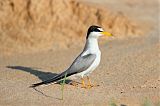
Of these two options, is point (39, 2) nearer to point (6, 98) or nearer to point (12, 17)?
point (12, 17)

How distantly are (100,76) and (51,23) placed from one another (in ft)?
13.4

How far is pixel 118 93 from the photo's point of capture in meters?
8.99

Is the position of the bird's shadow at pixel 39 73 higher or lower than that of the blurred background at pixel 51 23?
lower

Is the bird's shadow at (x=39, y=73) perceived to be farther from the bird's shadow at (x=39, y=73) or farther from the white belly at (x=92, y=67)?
the white belly at (x=92, y=67)

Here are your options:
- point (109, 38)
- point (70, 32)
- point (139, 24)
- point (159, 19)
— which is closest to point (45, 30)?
point (70, 32)

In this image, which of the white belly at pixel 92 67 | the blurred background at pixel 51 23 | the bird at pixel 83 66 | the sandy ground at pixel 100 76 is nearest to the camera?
the sandy ground at pixel 100 76

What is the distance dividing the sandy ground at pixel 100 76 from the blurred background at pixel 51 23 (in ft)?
1.63

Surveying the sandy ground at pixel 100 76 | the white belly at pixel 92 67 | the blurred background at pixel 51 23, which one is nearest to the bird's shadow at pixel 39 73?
the sandy ground at pixel 100 76

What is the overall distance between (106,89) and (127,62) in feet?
6.23

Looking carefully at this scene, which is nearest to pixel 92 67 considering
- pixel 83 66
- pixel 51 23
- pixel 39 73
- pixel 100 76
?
pixel 83 66

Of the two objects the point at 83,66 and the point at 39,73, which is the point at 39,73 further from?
the point at 83,66

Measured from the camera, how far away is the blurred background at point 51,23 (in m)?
13.7

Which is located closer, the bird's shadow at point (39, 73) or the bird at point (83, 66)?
the bird at point (83, 66)

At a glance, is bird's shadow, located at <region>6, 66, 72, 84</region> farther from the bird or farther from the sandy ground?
the bird
